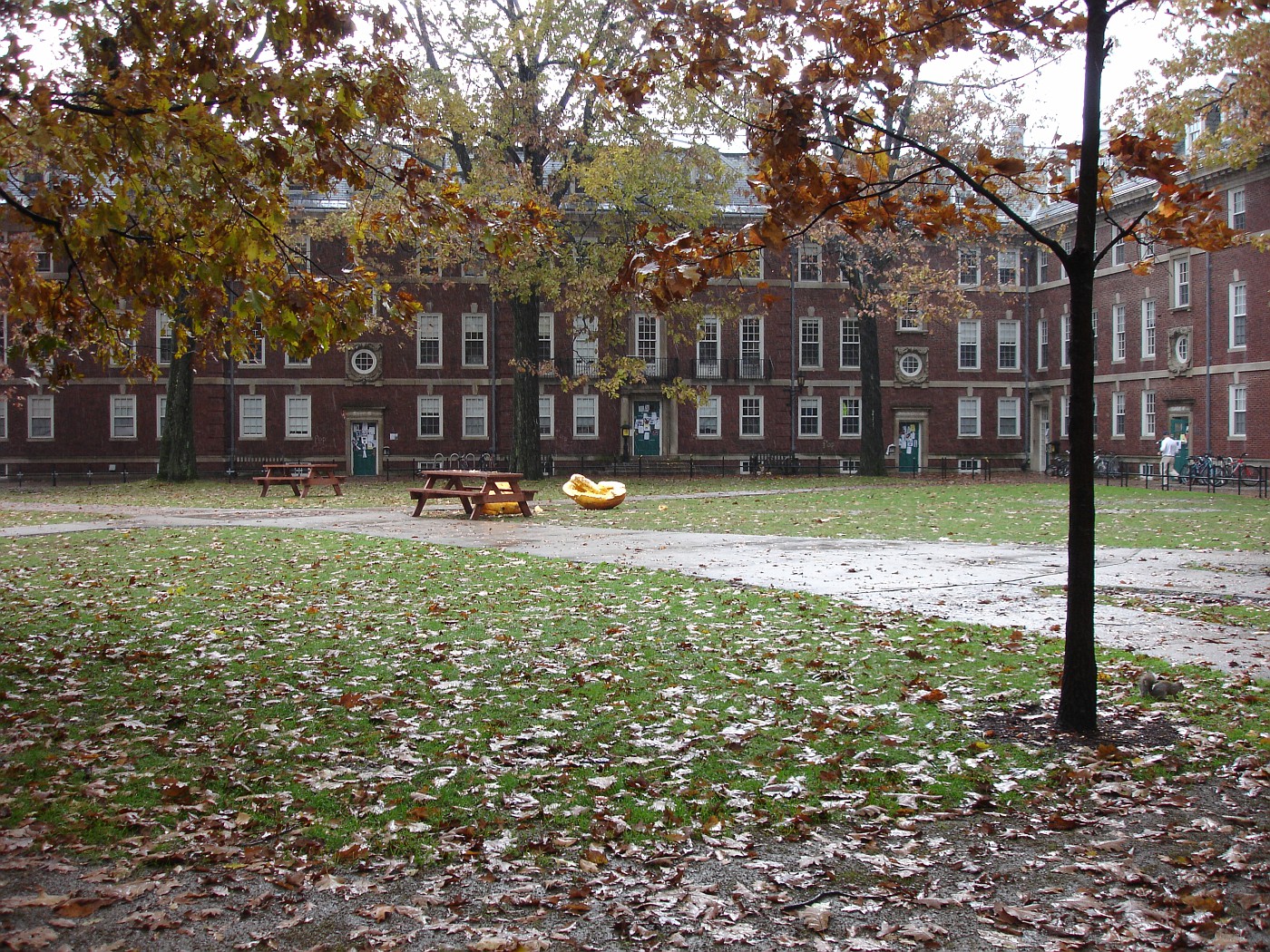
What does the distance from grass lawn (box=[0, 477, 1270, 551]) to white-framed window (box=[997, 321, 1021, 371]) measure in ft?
47.5

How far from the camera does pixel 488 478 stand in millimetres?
21266

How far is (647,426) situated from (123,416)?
71.7ft

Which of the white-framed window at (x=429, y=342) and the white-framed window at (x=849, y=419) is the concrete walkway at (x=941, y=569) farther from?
the white-framed window at (x=849, y=419)

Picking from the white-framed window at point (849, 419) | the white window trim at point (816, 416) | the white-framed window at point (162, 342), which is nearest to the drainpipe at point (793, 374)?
the white window trim at point (816, 416)

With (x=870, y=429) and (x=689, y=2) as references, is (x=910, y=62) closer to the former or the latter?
(x=689, y=2)

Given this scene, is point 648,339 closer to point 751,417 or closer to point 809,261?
point 751,417

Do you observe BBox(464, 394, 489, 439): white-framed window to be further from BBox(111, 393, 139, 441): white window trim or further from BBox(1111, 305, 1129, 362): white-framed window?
BBox(1111, 305, 1129, 362): white-framed window

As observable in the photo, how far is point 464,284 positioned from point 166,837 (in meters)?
44.1

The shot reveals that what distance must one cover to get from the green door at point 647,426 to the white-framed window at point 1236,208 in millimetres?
22620

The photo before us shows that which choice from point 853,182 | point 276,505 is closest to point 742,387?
point 276,505

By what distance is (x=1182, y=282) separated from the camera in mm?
41156

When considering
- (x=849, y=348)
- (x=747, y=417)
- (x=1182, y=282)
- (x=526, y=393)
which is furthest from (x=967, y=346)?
(x=526, y=393)

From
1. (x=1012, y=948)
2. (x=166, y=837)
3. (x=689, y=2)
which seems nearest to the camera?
(x=1012, y=948)

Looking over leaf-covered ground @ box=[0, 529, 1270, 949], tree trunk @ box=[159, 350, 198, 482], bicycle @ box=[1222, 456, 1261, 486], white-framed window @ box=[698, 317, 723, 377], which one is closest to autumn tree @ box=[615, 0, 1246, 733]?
leaf-covered ground @ box=[0, 529, 1270, 949]
